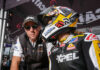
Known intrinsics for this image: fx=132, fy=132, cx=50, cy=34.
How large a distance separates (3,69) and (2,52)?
290mm

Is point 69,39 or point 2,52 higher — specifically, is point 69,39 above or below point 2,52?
above

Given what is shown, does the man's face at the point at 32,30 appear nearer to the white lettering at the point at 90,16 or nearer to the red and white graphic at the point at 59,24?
the red and white graphic at the point at 59,24

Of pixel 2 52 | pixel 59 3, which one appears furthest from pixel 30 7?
pixel 2 52

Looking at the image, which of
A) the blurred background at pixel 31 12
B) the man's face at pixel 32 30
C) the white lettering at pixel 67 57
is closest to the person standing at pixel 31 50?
the man's face at pixel 32 30

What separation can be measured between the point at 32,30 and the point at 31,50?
227mm

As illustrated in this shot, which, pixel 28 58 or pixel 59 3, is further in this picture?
pixel 59 3

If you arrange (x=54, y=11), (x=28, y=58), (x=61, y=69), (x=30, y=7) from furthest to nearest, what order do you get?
(x=30, y=7) → (x=28, y=58) → (x=54, y=11) → (x=61, y=69)

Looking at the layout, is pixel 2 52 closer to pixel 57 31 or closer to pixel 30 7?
pixel 30 7

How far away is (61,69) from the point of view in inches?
39.0

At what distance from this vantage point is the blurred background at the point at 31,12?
5.80 ft

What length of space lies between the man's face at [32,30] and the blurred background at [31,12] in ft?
1.09

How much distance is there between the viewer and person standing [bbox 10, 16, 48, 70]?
1.46 meters

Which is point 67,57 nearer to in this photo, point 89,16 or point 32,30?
point 32,30

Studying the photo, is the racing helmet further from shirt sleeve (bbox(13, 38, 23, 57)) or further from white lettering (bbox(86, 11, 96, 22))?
white lettering (bbox(86, 11, 96, 22))
